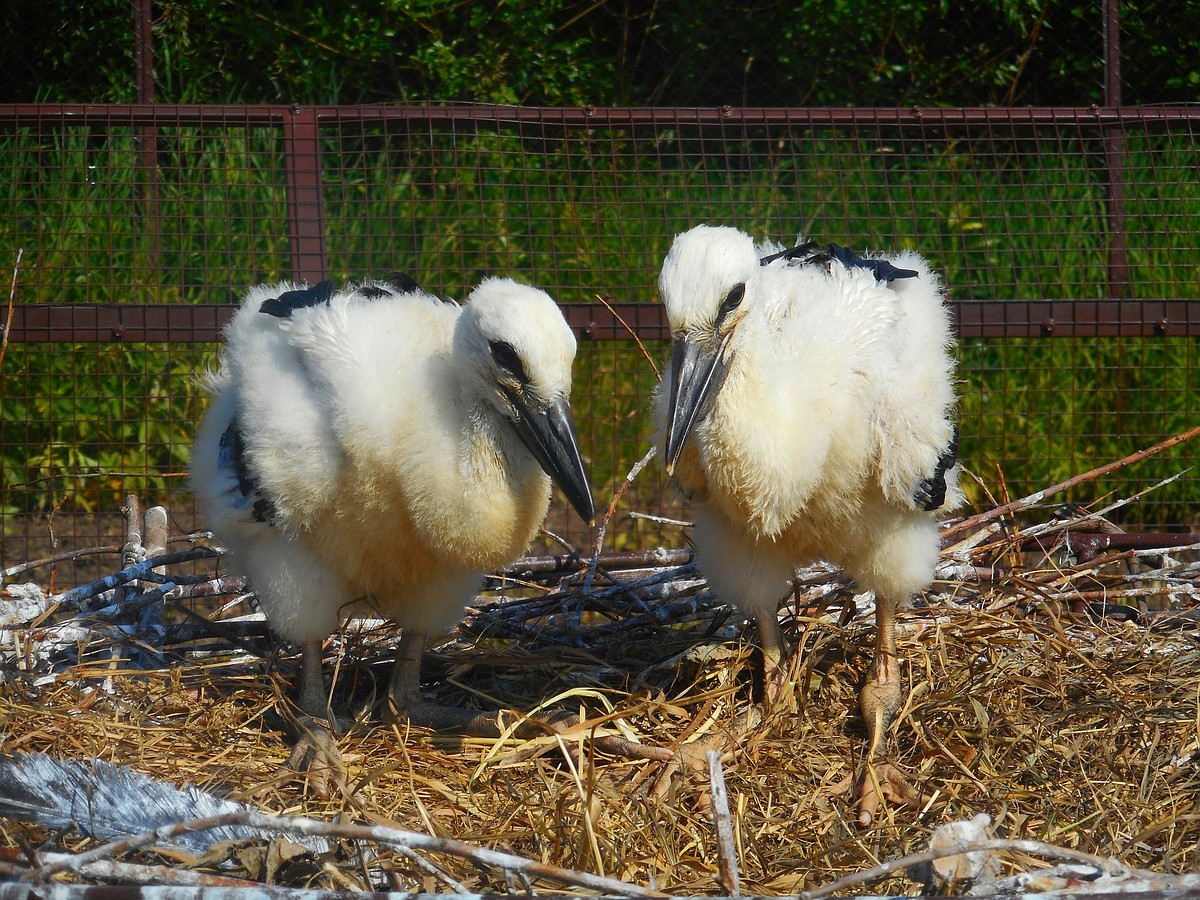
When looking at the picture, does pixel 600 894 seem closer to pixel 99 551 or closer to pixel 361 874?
pixel 361 874

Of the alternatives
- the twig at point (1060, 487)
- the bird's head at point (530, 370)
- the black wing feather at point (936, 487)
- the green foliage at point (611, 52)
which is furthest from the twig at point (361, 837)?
the green foliage at point (611, 52)

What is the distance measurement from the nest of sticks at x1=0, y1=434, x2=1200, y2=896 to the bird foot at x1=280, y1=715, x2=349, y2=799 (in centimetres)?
4

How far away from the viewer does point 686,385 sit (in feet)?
10.0

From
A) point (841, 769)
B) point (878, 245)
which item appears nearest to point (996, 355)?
point (878, 245)

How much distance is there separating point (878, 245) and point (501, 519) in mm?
3690

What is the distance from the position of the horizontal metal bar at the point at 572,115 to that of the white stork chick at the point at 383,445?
143 centimetres

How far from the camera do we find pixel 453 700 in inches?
156

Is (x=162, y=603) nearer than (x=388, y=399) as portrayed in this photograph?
No

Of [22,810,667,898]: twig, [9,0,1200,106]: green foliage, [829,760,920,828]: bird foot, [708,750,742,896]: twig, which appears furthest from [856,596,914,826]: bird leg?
[9,0,1200,106]: green foliage

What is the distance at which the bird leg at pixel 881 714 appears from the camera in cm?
324

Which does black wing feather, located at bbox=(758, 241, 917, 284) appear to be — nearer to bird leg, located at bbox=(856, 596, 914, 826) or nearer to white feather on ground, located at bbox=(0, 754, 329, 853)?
bird leg, located at bbox=(856, 596, 914, 826)

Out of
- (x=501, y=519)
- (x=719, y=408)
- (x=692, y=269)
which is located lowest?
(x=501, y=519)

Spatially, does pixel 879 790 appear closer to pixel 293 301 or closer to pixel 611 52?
pixel 293 301

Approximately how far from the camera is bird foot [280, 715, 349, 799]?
324cm
